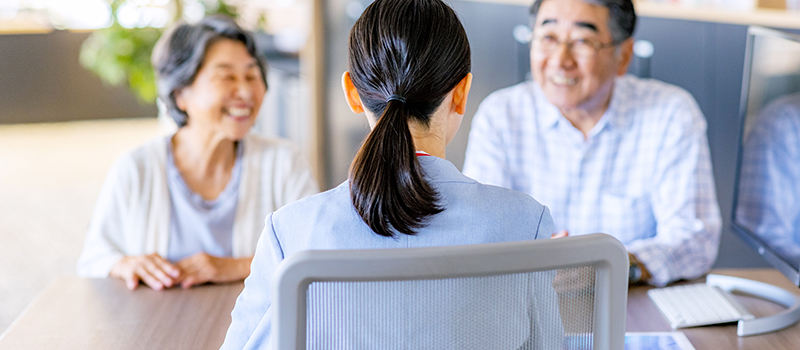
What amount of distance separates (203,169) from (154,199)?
15 centimetres

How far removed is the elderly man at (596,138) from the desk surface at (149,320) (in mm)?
438

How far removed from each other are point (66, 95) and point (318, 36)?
3.37 metres

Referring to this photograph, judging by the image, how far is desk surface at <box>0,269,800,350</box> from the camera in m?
1.23

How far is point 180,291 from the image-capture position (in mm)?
1445

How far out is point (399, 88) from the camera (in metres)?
0.91

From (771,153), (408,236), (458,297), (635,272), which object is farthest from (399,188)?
(771,153)

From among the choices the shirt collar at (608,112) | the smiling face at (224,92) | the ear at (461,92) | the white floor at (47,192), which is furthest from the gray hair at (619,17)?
the white floor at (47,192)

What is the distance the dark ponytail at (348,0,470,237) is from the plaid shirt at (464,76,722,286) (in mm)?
1032

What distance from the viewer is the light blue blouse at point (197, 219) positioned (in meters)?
1.82

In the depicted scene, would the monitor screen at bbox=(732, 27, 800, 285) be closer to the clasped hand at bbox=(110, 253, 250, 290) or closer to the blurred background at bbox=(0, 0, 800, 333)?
the blurred background at bbox=(0, 0, 800, 333)

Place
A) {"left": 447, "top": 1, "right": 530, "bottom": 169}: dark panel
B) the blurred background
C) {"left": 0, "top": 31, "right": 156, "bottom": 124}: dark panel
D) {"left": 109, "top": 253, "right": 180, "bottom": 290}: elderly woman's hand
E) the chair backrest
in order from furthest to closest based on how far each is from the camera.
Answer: {"left": 0, "top": 31, "right": 156, "bottom": 124}: dark panel < {"left": 447, "top": 1, "right": 530, "bottom": 169}: dark panel < the blurred background < {"left": 109, "top": 253, "right": 180, "bottom": 290}: elderly woman's hand < the chair backrest

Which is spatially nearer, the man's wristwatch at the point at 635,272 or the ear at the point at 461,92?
the ear at the point at 461,92

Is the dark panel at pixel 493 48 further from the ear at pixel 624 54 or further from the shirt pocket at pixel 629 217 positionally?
the shirt pocket at pixel 629 217

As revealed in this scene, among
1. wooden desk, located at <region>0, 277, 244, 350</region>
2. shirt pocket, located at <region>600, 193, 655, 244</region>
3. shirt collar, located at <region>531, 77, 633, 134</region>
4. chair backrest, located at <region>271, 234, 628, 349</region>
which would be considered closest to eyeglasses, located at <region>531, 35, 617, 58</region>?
shirt collar, located at <region>531, 77, 633, 134</region>
